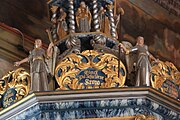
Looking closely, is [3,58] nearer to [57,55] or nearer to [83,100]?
[57,55]

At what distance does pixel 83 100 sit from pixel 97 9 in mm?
2135

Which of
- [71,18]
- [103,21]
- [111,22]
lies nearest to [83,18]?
[71,18]

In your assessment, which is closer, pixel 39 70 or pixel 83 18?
pixel 39 70

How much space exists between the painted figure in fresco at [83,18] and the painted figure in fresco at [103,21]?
0.48ft

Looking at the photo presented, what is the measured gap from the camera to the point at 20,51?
9.20m

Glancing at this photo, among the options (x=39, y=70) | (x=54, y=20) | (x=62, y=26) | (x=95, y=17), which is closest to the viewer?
(x=39, y=70)

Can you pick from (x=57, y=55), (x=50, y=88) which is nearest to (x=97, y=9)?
(x=57, y=55)

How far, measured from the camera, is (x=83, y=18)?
7.50m

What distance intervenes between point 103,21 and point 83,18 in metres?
0.28

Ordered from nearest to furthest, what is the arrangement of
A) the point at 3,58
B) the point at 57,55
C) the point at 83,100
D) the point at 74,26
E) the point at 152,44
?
the point at 83,100
the point at 57,55
the point at 74,26
the point at 3,58
the point at 152,44

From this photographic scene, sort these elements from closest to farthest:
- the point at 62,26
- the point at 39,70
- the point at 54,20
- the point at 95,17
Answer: the point at 39,70, the point at 62,26, the point at 95,17, the point at 54,20

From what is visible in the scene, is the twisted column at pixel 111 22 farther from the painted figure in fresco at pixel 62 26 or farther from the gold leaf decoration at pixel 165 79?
the gold leaf decoration at pixel 165 79

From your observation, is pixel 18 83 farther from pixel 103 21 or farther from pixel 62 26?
pixel 103 21

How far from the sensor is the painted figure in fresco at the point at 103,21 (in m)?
7.49
